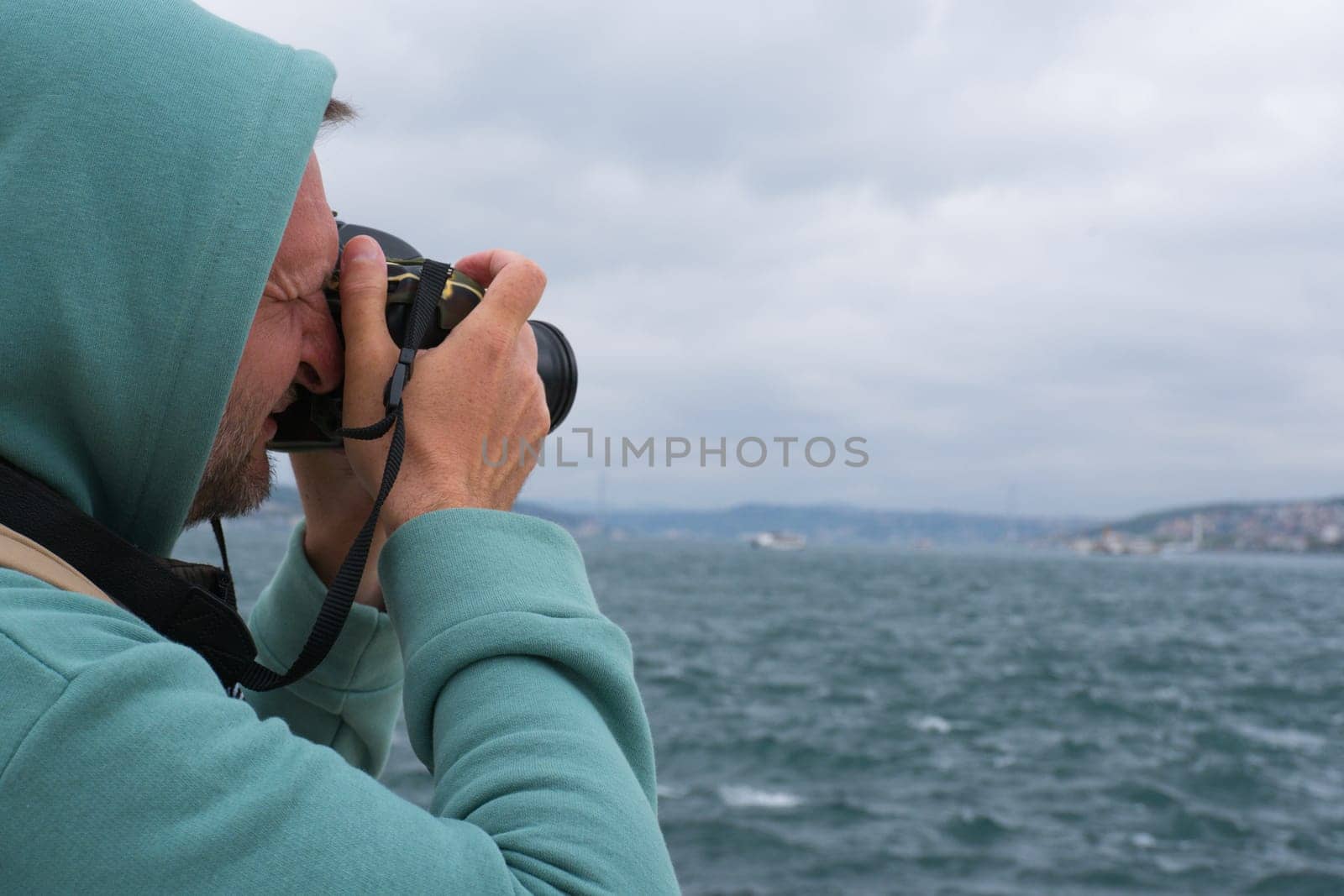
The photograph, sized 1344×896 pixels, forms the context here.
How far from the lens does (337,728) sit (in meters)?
1.52

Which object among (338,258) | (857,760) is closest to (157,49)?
(338,258)

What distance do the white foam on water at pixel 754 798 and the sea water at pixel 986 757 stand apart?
0.03 meters

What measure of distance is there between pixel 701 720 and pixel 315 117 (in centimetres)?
1369

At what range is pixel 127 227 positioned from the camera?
2.82ft

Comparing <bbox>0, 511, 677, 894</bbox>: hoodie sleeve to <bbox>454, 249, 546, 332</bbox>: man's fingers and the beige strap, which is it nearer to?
the beige strap

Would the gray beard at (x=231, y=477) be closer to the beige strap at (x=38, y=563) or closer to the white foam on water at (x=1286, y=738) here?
the beige strap at (x=38, y=563)

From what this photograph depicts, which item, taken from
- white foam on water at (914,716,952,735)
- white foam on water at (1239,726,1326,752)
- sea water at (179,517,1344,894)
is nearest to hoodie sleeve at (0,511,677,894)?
sea water at (179,517,1344,894)

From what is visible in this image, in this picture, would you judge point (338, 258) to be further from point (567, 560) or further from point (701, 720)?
point (701, 720)

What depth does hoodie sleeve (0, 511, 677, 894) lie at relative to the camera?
0.67 m

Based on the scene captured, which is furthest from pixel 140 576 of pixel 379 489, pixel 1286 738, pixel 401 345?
pixel 1286 738

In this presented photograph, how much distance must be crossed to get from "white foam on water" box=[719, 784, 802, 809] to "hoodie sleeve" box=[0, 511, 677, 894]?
31.6 ft

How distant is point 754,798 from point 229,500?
997cm

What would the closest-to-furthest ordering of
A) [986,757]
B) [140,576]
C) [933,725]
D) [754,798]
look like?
1. [140,576]
2. [754,798]
3. [986,757]
4. [933,725]

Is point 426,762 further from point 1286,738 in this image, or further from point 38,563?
point 1286,738
